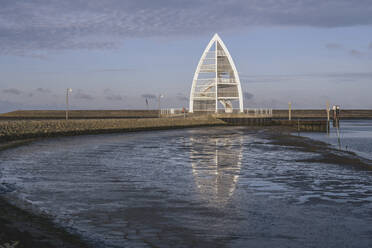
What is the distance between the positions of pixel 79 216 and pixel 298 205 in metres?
4.71

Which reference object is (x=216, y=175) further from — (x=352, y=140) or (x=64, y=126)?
(x=64, y=126)

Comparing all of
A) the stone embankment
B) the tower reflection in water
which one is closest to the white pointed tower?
the stone embankment

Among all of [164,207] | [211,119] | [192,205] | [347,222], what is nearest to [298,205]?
[347,222]

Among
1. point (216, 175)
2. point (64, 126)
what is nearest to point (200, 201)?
point (216, 175)

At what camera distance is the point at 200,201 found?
973 centimetres

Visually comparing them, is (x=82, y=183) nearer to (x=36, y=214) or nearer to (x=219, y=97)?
(x=36, y=214)

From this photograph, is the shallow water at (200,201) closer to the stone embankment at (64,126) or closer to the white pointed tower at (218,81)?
the stone embankment at (64,126)

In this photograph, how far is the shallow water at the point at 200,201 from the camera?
6823 mm

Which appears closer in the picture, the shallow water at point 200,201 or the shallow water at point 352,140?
the shallow water at point 200,201

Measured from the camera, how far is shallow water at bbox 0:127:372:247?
6.82 m

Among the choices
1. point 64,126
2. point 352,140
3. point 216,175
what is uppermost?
point 64,126

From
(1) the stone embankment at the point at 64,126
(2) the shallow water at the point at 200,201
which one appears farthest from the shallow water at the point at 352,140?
(1) the stone embankment at the point at 64,126

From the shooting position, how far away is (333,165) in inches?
698

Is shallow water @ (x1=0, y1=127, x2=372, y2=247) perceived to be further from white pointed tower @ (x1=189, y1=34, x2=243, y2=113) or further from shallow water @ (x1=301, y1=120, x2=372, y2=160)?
white pointed tower @ (x1=189, y1=34, x2=243, y2=113)
